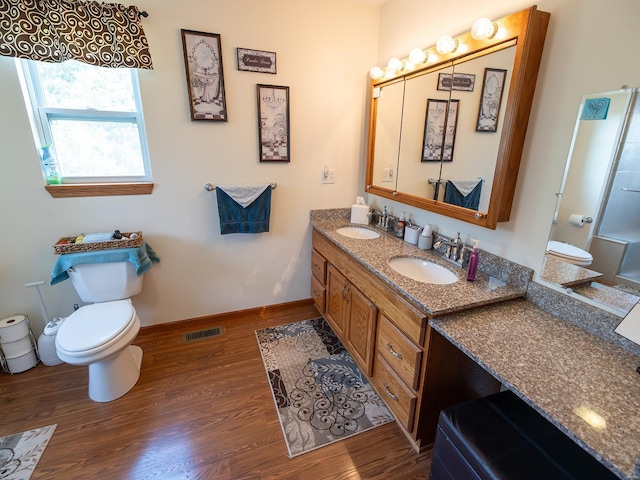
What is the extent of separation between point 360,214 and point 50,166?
2141mm

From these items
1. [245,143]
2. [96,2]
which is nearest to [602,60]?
[245,143]

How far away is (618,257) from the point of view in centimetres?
107

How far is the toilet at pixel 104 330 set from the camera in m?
1.58

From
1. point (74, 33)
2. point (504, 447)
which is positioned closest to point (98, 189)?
point (74, 33)

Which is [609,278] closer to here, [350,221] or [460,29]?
[460,29]

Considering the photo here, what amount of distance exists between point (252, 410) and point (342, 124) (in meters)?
2.15

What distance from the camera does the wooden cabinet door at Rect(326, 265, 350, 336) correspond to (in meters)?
2.02

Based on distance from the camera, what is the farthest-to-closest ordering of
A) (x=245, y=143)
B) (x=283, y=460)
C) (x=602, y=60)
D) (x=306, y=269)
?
(x=306, y=269) < (x=245, y=143) < (x=283, y=460) < (x=602, y=60)

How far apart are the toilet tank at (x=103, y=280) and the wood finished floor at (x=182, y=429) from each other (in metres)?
0.51

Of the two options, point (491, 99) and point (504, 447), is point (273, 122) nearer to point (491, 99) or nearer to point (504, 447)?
point (491, 99)

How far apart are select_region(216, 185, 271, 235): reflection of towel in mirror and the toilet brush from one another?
4.01ft

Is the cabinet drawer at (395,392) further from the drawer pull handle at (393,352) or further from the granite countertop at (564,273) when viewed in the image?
the granite countertop at (564,273)

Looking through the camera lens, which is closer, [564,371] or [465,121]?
[564,371]

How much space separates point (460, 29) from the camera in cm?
162
